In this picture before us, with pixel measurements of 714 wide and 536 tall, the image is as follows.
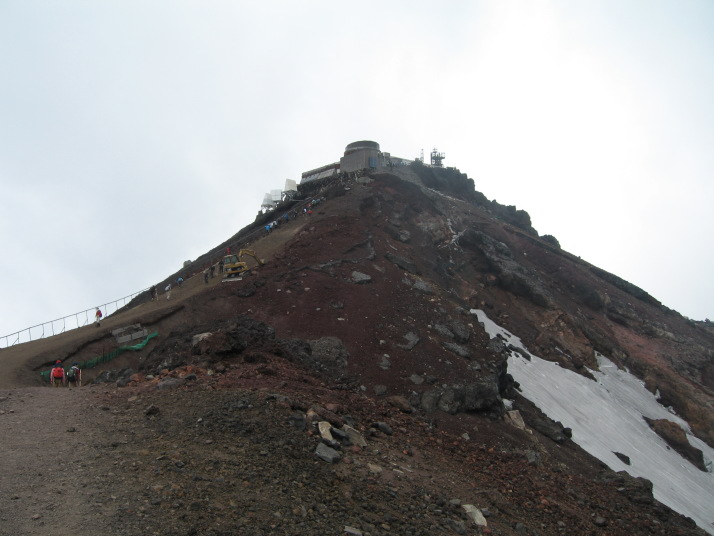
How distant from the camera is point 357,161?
1804 inches

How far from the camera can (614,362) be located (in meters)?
32.3

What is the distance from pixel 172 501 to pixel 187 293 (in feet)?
61.6

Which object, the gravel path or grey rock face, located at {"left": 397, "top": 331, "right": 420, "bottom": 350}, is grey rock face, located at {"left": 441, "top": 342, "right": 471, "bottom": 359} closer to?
grey rock face, located at {"left": 397, "top": 331, "right": 420, "bottom": 350}

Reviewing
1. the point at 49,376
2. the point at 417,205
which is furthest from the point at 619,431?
the point at 49,376

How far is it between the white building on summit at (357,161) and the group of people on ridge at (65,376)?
31302 mm

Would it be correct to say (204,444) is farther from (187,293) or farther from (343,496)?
(187,293)

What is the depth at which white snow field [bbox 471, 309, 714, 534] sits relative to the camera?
20.9 meters

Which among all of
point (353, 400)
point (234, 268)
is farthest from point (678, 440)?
point (234, 268)

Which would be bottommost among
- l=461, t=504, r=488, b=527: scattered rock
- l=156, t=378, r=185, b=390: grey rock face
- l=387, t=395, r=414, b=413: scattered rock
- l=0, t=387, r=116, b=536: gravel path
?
l=461, t=504, r=488, b=527: scattered rock

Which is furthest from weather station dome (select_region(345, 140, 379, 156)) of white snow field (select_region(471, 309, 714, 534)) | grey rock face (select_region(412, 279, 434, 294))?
grey rock face (select_region(412, 279, 434, 294))

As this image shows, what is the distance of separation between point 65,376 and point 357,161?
32.9 metres

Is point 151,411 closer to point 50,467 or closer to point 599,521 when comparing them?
point 50,467

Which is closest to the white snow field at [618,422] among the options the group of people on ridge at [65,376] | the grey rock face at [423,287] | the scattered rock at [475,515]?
the grey rock face at [423,287]

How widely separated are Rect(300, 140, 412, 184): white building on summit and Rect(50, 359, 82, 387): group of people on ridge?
3130cm
